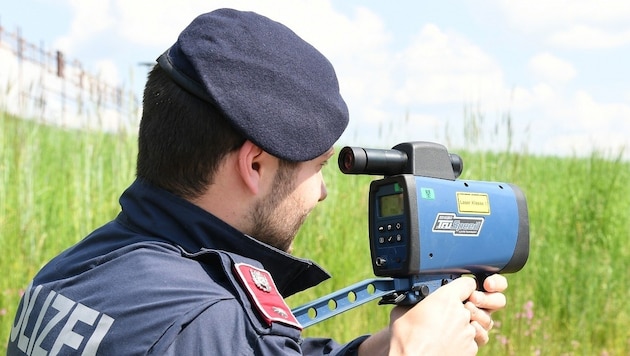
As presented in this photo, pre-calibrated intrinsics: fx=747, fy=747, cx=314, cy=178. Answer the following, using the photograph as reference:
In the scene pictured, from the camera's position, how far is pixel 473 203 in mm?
1659

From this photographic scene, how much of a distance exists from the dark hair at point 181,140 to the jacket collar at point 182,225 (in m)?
0.03

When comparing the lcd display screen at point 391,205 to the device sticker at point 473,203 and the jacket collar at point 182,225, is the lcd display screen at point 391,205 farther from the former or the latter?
the jacket collar at point 182,225

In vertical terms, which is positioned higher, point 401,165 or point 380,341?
point 401,165

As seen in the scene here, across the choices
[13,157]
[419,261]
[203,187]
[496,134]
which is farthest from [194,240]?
[496,134]

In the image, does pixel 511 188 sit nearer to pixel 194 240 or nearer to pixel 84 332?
pixel 194 240

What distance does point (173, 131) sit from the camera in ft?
4.27

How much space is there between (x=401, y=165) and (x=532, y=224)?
3.53 metres

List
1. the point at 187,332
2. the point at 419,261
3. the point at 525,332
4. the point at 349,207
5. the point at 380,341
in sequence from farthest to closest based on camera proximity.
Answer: the point at 349,207 < the point at 525,332 < the point at 380,341 < the point at 419,261 < the point at 187,332

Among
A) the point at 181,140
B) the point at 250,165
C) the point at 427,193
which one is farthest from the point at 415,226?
the point at 181,140

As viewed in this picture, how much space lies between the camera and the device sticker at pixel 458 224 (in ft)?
5.09

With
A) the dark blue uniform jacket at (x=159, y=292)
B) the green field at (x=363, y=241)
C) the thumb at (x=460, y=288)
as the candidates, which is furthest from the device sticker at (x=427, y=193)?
the green field at (x=363, y=241)

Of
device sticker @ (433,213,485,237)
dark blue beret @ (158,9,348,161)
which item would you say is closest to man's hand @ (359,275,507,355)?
device sticker @ (433,213,485,237)

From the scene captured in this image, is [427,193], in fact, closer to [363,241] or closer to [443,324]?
[443,324]

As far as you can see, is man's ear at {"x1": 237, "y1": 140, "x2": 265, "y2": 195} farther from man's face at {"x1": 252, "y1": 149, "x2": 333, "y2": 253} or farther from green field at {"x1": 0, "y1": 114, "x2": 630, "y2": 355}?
green field at {"x1": 0, "y1": 114, "x2": 630, "y2": 355}
